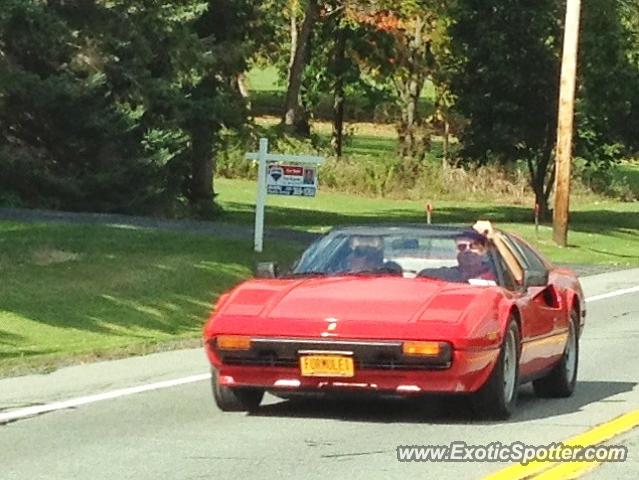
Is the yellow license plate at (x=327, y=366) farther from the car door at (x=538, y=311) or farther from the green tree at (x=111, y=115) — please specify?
the green tree at (x=111, y=115)

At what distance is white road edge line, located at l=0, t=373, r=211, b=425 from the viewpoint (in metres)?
11.9

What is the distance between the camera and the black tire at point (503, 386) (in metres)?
11.2

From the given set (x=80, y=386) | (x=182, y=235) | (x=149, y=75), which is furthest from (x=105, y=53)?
(x=80, y=386)

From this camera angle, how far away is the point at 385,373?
1095 cm

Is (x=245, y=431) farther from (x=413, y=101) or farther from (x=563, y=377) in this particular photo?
(x=413, y=101)

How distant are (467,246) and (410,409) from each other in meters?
1.27

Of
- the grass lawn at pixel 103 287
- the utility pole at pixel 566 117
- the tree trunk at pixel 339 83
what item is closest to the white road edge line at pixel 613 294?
the grass lawn at pixel 103 287

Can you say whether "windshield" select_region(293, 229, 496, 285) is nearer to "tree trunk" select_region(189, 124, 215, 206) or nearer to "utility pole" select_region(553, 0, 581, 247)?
"tree trunk" select_region(189, 124, 215, 206)

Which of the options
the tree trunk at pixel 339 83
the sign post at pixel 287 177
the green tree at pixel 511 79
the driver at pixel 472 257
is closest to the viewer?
the driver at pixel 472 257

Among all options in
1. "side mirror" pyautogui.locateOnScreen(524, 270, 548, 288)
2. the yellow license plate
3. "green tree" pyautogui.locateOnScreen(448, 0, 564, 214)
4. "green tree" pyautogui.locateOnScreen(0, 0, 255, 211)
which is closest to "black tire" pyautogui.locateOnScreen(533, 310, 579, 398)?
"side mirror" pyautogui.locateOnScreen(524, 270, 548, 288)

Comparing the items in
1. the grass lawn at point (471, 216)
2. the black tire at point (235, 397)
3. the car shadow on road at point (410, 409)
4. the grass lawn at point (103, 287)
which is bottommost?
the grass lawn at point (471, 216)

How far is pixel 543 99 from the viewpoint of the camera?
1697 inches

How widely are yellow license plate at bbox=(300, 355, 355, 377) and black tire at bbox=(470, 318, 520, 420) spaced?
0.96 m

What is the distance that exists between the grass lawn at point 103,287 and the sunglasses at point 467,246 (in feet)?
14.4
